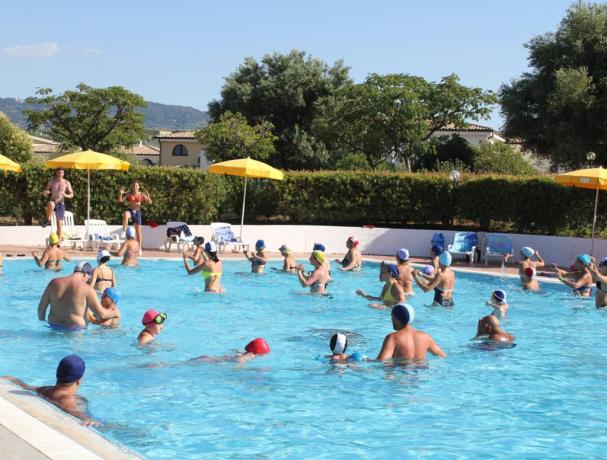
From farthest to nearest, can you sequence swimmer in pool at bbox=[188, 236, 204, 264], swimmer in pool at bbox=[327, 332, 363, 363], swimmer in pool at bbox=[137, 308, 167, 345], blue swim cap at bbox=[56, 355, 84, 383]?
swimmer in pool at bbox=[188, 236, 204, 264]
swimmer in pool at bbox=[137, 308, 167, 345]
swimmer in pool at bbox=[327, 332, 363, 363]
blue swim cap at bbox=[56, 355, 84, 383]

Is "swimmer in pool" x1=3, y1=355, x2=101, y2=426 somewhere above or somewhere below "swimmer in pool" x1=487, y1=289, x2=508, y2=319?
below

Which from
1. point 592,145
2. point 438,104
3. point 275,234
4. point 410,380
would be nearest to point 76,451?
point 410,380

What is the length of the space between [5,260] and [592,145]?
21566 mm

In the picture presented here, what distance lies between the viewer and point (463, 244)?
22.1 meters

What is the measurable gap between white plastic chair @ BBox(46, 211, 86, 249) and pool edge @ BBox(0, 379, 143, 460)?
14.1 meters

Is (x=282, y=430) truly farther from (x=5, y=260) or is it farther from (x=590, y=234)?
(x=590, y=234)

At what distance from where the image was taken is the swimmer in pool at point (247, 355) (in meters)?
10.1

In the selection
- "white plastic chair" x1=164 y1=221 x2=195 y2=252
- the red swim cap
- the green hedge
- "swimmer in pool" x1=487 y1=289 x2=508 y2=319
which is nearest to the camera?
the red swim cap

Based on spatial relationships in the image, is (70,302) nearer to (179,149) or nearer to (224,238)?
(224,238)

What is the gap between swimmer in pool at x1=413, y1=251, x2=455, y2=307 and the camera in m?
13.8

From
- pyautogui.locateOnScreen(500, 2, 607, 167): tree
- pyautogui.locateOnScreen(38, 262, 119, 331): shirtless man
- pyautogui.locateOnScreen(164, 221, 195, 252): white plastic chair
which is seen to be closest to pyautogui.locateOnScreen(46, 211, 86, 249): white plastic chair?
pyautogui.locateOnScreen(164, 221, 195, 252): white plastic chair

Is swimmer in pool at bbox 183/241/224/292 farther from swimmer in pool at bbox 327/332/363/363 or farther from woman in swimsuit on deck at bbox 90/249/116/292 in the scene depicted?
swimmer in pool at bbox 327/332/363/363

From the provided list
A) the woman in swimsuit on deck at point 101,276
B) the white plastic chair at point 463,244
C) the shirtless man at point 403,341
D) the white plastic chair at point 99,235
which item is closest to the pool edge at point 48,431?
the shirtless man at point 403,341

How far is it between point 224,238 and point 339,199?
5416 millimetres
